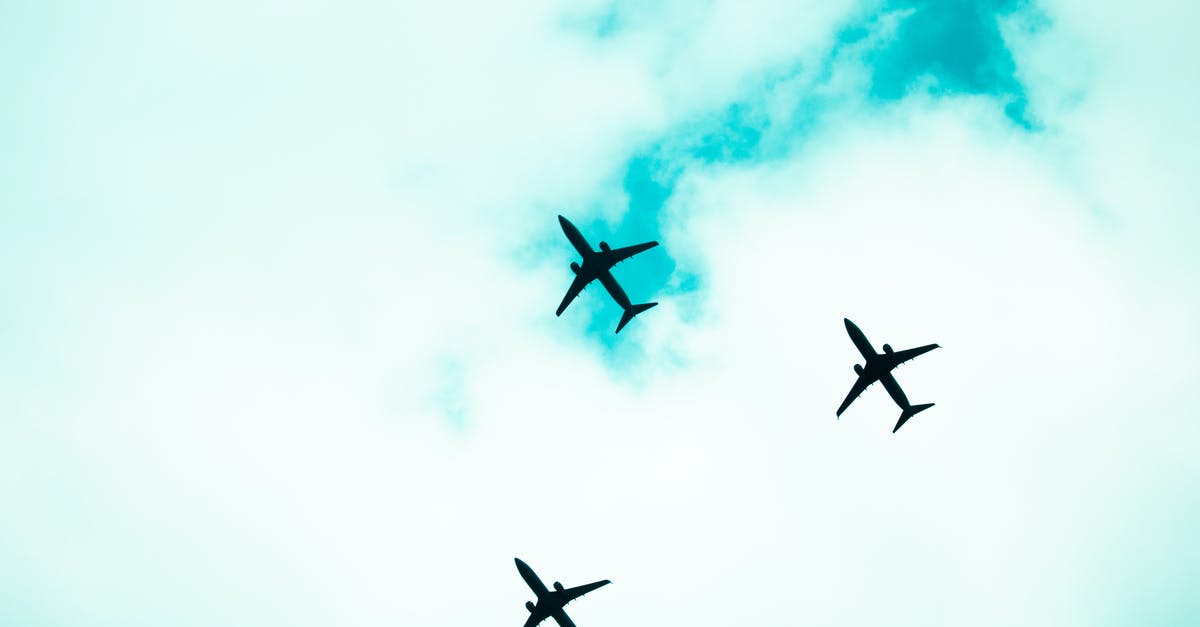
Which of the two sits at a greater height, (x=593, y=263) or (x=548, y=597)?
(x=593, y=263)

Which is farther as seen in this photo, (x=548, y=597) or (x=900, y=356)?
(x=548, y=597)

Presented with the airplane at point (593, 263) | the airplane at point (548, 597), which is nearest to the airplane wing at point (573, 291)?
the airplane at point (593, 263)

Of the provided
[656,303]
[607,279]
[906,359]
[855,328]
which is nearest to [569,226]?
[607,279]

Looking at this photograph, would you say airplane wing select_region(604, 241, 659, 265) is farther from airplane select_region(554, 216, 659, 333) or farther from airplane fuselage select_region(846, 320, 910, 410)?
airplane fuselage select_region(846, 320, 910, 410)

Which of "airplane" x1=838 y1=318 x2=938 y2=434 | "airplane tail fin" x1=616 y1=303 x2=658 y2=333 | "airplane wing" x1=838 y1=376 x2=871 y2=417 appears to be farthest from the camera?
"airplane tail fin" x1=616 y1=303 x2=658 y2=333

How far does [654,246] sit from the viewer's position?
79.4 meters

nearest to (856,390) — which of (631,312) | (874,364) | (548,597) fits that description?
(874,364)

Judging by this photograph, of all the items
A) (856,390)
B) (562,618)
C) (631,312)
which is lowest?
(562,618)


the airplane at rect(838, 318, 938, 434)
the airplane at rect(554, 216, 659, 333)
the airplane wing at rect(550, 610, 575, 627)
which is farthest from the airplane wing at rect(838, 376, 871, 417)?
the airplane wing at rect(550, 610, 575, 627)

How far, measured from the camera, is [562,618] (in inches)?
3004

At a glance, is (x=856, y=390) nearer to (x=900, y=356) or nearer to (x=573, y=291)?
(x=900, y=356)

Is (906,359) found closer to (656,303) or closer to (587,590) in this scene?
(656,303)

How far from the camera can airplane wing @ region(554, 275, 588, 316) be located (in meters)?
84.2

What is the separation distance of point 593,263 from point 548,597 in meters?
35.5
